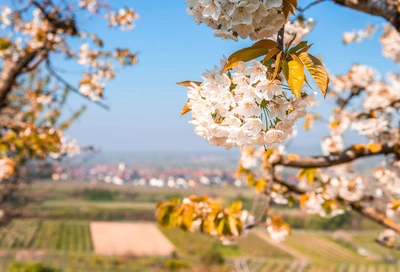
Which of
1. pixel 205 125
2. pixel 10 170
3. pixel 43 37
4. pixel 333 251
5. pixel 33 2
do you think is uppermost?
pixel 33 2

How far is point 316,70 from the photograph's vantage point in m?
0.63

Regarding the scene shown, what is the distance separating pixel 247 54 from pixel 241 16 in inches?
2.7

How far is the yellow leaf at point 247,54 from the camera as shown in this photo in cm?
64

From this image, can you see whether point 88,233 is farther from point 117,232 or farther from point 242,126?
point 242,126

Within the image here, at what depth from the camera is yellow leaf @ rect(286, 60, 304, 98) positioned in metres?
0.59

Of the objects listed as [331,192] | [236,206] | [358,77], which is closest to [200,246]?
[358,77]

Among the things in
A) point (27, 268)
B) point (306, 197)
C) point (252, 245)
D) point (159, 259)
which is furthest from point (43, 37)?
point (252, 245)

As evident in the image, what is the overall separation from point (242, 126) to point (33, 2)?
2.67 m

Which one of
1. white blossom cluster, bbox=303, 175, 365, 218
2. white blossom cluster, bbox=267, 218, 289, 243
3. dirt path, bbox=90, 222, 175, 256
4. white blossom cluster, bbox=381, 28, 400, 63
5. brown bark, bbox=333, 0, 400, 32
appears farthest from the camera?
dirt path, bbox=90, 222, 175, 256

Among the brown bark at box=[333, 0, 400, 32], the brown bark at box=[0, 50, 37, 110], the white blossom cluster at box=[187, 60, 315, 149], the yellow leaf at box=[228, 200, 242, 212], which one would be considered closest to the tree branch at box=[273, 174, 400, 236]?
the yellow leaf at box=[228, 200, 242, 212]

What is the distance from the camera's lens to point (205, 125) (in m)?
0.70

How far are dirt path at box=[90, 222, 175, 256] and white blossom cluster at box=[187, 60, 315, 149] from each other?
30251mm

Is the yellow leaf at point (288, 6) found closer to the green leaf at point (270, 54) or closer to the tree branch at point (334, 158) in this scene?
the green leaf at point (270, 54)

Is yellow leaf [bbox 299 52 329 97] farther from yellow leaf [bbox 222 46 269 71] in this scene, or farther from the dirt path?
the dirt path
